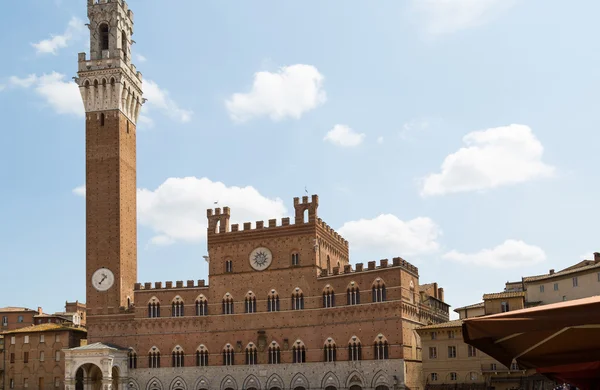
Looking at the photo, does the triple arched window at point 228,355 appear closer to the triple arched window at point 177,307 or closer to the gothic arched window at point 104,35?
the triple arched window at point 177,307

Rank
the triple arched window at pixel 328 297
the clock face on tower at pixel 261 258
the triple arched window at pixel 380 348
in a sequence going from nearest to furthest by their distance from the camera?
1. the triple arched window at pixel 380 348
2. the triple arched window at pixel 328 297
3. the clock face on tower at pixel 261 258

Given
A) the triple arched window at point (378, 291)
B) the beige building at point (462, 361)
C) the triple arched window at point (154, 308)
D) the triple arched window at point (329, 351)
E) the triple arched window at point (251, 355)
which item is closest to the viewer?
the beige building at point (462, 361)

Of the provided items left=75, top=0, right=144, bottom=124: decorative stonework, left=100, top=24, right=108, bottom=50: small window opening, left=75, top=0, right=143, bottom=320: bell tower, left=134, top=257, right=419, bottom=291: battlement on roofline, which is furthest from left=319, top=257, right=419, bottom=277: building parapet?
left=100, top=24, right=108, bottom=50: small window opening

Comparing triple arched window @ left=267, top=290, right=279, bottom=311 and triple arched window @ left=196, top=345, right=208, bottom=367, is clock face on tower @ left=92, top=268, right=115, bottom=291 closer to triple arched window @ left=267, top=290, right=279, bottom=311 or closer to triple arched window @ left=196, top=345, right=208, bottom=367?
triple arched window @ left=196, top=345, right=208, bottom=367

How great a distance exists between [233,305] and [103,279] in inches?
472

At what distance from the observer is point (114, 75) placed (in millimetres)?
66250

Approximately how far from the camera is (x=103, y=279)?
208 ft

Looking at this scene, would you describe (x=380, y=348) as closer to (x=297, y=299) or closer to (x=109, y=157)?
(x=297, y=299)

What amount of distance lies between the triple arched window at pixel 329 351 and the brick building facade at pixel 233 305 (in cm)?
10

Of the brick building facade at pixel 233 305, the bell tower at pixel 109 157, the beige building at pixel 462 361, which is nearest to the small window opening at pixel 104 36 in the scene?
the bell tower at pixel 109 157

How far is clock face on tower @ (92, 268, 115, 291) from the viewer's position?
207ft

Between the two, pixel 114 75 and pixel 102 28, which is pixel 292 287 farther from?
pixel 102 28

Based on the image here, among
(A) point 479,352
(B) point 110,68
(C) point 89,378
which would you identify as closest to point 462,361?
(A) point 479,352

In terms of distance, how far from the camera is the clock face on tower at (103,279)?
63219 mm
